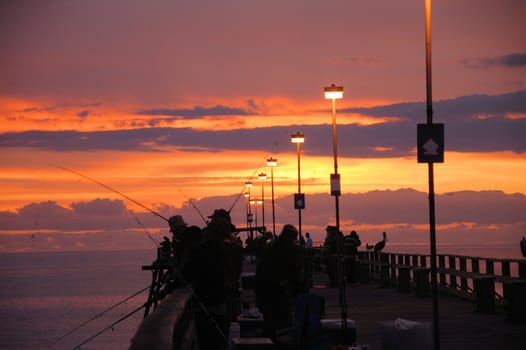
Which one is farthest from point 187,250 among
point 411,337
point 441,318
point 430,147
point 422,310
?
point 422,310

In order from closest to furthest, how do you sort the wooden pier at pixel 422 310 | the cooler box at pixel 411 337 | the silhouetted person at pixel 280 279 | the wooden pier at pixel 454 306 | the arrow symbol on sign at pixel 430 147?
the wooden pier at pixel 422 310 → the cooler box at pixel 411 337 → the silhouetted person at pixel 280 279 → the arrow symbol on sign at pixel 430 147 → the wooden pier at pixel 454 306

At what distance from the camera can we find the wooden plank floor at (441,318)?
21.5 metres

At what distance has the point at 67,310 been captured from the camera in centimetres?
11600

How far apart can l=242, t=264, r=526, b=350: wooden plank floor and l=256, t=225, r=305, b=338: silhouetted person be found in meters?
1.85

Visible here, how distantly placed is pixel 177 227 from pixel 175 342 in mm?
7683

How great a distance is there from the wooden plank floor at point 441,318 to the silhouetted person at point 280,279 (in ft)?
6.06

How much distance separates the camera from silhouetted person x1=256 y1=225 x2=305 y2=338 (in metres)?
17.9

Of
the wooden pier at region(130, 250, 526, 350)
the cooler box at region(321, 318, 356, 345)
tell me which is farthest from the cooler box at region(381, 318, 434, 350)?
the cooler box at region(321, 318, 356, 345)

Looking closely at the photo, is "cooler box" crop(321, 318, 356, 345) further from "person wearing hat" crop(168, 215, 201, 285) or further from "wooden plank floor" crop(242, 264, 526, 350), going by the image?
"person wearing hat" crop(168, 215, 201, 285)

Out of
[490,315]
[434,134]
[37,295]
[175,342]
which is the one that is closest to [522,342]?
[434,134]

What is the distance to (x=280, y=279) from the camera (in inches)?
704

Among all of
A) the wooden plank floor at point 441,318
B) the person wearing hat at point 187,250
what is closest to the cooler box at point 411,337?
the wooden plank floor at point 441,318

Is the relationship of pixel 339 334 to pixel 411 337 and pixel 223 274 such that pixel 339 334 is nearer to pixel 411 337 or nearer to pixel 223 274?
pixel 411 337

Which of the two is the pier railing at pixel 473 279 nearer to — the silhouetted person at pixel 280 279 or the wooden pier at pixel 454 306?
the wooden pier at pixel 454 306
